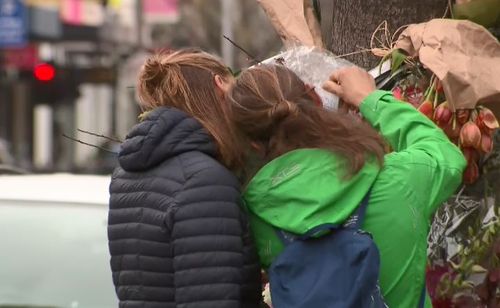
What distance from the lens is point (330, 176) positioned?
239cm

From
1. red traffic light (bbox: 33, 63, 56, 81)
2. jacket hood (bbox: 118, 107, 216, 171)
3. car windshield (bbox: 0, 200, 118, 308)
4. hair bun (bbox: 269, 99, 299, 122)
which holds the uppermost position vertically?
hair bun (bbox: 269, 99, 299, 122)

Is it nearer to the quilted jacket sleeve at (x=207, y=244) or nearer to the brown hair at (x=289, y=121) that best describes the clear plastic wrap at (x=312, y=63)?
the brown hair at (x=289, y=121)

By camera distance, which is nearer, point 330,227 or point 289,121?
point 330,227

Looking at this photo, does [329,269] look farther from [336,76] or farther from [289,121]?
[336,76]

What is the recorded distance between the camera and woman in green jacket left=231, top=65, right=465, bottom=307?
238cm

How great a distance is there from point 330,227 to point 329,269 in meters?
0.09

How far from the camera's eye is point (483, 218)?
287 cm

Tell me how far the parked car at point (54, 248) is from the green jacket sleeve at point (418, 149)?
6.11ft

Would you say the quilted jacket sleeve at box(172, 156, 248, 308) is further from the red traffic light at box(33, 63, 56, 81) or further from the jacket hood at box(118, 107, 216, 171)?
the red traffic light at box(33, 63, 56, 81)

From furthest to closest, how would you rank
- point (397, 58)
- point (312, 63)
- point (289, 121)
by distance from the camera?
point (312, 63), point (397, 58), point (289, 121)

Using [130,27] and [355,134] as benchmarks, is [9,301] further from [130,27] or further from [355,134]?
[130,27]

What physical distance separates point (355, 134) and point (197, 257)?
48 centimetres

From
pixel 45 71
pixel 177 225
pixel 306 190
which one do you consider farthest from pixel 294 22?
pixel 45 71

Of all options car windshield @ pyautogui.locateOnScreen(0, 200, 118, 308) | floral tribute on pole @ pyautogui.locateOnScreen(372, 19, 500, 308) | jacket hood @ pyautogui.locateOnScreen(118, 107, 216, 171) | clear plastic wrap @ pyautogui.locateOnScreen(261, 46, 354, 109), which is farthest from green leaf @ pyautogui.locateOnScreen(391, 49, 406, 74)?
car windshield @ pyautogui.locateOnScreen(0, 200, 118, 308)
